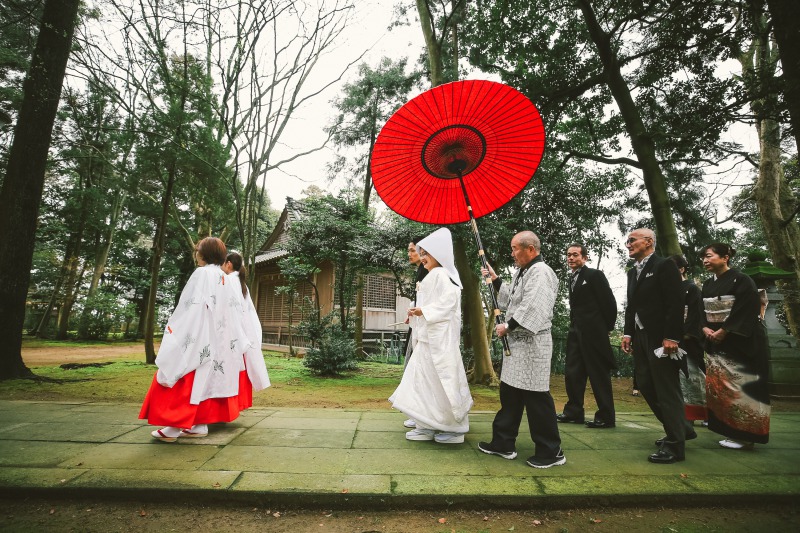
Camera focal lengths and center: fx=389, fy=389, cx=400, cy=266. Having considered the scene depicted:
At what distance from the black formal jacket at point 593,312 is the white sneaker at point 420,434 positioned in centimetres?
201

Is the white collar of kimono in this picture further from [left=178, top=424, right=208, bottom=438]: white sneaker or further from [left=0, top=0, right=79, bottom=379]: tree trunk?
[left=0, top=0, right=79, bottom=379]: tree trunk

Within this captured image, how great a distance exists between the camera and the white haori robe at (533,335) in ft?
9.80

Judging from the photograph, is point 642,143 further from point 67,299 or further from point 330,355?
point 67,299

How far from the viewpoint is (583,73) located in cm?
764

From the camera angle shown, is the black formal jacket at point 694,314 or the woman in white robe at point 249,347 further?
the woman in white robe at point 249,347

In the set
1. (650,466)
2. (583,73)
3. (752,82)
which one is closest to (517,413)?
(650,466)

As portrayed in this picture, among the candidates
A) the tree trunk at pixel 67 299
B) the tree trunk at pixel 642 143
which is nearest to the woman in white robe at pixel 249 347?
the tree trunk at pixel 642 143

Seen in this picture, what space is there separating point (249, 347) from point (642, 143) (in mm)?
7250

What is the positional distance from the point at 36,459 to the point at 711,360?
578 centimetres

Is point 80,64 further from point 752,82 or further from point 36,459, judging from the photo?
point 752,82

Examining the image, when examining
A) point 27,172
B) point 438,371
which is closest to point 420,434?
point 438,371

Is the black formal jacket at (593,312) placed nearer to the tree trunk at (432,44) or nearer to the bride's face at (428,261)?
the bride's face at (428,261)

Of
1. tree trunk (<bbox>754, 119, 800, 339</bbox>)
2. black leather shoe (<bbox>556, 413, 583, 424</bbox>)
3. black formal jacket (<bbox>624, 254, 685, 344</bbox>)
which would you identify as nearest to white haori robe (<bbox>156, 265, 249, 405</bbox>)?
black leather shoe (<bbox>556, 413, 583, 424</bbox>)

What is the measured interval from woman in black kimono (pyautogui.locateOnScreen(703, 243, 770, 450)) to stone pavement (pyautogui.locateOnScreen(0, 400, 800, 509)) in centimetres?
21
